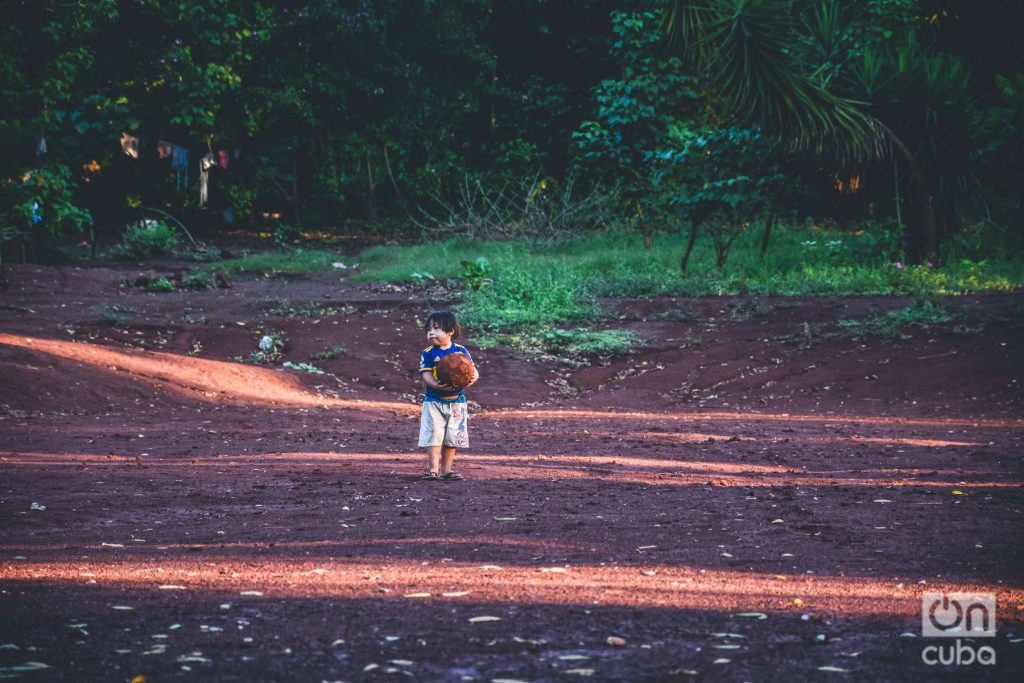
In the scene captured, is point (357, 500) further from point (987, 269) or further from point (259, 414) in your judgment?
point (987, 269)

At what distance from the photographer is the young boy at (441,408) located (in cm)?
626

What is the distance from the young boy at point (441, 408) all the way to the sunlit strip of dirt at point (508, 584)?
1.99 meters

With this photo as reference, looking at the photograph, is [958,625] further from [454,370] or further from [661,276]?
[661,276]

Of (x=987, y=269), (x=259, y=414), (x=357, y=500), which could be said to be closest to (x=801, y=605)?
(x=357, y=500)

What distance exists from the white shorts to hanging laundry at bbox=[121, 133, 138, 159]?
60.1ft

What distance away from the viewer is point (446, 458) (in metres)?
6.44

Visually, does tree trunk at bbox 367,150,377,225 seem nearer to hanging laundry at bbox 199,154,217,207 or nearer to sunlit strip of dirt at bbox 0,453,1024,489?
hanging laundry at bbox 199,154,217,207

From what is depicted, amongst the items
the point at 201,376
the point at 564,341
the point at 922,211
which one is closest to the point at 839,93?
the point at 922,211

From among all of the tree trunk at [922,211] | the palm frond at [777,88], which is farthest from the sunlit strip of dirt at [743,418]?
the tree trunk at [922,211]

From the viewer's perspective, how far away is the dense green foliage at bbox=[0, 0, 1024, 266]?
1495 centimetres

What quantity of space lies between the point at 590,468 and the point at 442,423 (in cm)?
109

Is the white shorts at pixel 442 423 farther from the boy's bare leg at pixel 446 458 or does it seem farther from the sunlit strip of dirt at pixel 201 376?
the sunlit strip of dirt at pixel 201 376

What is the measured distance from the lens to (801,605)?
379 cm

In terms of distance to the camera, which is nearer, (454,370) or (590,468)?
(454,370)
